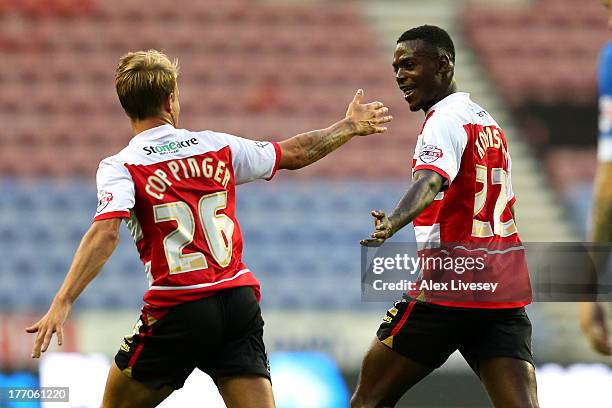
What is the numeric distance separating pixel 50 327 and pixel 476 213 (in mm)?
1765

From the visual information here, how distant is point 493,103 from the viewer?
14453mm

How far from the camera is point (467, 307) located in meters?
4.35

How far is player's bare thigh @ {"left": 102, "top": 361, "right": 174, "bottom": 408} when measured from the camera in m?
4.08

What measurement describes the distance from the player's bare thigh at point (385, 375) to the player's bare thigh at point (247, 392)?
598 millimetres

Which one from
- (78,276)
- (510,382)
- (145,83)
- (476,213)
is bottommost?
(510,382)

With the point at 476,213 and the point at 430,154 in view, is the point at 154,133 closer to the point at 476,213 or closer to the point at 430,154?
the point at 430,154

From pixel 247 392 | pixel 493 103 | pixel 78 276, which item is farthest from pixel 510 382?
pixel 493 103

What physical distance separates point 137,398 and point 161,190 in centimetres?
83

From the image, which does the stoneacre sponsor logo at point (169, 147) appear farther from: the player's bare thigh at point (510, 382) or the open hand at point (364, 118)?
the player's bare thigh at point (510, 382)

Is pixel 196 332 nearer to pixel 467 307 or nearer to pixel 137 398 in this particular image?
pixel 137 398

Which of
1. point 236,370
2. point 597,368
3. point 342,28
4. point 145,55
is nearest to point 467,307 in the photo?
point 236,370

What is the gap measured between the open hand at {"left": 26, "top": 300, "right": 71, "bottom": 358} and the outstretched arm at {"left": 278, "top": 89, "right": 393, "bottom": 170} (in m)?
1.11

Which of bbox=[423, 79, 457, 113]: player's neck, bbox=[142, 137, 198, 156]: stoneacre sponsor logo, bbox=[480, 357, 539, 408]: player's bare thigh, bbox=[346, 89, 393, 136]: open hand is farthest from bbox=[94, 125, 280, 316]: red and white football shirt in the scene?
bbox=[480, 357, 539, 408]: player's bare thigh

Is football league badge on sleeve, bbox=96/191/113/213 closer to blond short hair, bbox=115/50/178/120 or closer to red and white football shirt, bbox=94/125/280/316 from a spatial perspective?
red and white football shirt, bbox=94/125/280/316
